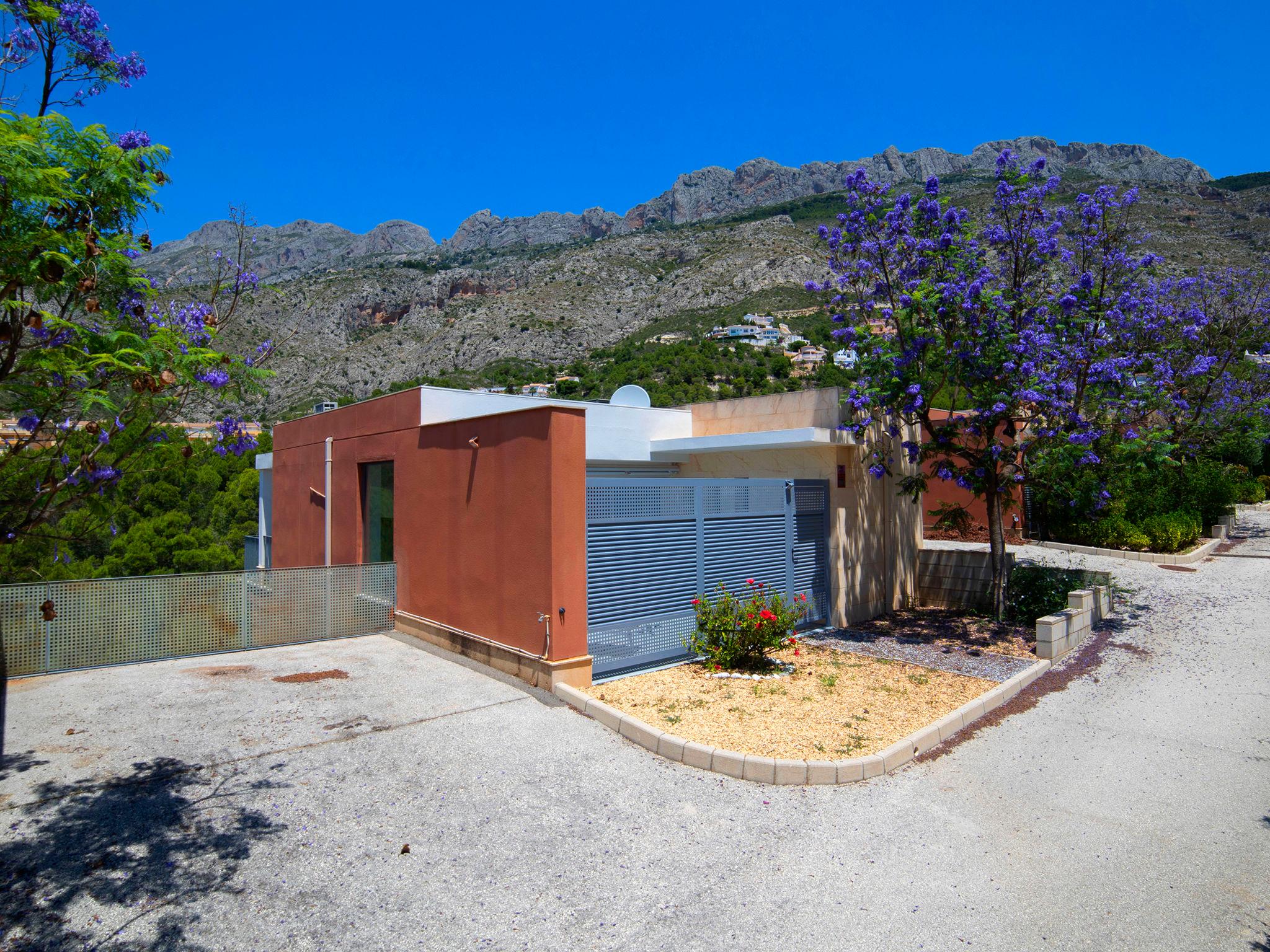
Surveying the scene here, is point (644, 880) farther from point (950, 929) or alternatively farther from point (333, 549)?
point (333, 549)

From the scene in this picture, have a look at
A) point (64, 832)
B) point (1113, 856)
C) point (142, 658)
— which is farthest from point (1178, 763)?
point (142, 658)

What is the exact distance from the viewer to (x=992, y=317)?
974 centimetres

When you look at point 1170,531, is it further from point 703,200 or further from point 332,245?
point 332,245

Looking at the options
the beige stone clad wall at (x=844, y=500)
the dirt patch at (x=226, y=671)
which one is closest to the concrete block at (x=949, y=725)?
the beige stone clad wall at (x=844, y=500)

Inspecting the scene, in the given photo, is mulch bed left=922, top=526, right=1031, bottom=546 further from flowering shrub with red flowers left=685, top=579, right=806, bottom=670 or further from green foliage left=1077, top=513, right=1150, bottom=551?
flowering shrub with red flowers left=685, top=579, right=806, bottom=670

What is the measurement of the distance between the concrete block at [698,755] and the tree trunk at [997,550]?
6.54 m

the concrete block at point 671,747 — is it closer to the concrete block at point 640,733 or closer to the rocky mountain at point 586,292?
the concrete block at point 640,733

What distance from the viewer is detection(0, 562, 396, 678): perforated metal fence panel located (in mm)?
7938

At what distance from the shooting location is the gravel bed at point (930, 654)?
28.1ft

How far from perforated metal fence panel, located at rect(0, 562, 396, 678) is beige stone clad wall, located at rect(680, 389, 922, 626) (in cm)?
592

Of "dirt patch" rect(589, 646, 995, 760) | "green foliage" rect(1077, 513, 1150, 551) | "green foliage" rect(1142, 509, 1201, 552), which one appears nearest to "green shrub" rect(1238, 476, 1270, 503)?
"green foliage" rect(1142, 509, 1201, 552)

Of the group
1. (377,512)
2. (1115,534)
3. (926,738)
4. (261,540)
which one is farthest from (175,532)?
(1115,534)

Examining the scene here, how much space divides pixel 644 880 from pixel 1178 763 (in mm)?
4793

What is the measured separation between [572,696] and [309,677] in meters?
3.24
